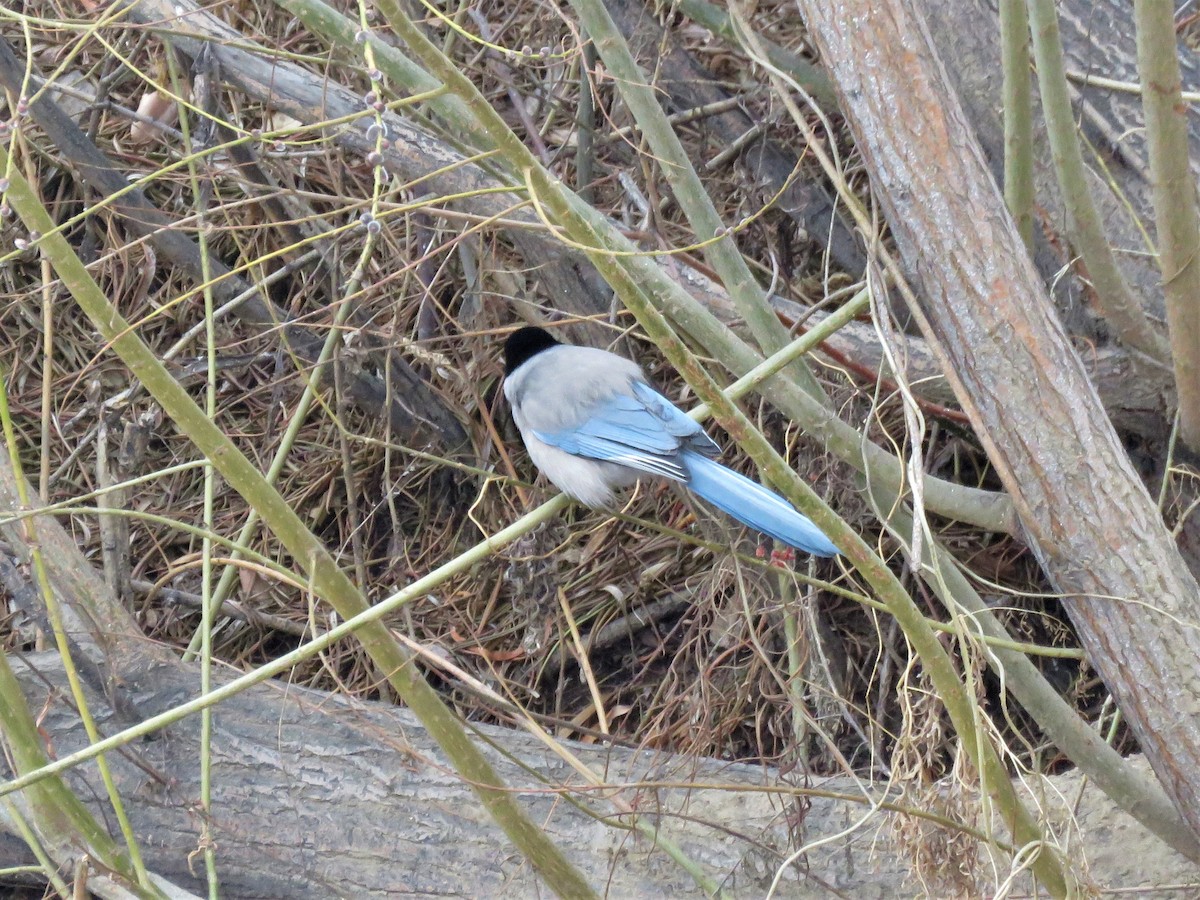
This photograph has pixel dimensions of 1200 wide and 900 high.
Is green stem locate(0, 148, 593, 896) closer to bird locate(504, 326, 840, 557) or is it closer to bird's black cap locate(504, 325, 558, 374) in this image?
bird locate(504, 326, 840, 557)

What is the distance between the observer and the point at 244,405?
4375 mm

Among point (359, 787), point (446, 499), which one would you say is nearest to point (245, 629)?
point (446, 499)

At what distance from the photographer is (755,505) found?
2.62m

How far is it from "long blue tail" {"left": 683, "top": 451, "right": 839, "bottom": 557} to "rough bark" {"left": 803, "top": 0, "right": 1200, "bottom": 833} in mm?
419

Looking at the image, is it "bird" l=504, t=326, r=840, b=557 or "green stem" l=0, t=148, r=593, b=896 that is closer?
"green stem" l=0, t=148, r=593, b=896

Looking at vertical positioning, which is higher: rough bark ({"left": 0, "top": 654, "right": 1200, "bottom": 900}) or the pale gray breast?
the pale gray breast

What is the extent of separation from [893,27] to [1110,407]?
48.3 inches

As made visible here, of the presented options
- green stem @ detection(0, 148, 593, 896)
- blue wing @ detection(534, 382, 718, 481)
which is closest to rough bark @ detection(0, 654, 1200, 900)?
green stem @ detection(0, 148, 593, 896)

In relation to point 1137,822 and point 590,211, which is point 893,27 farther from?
point 1137,822

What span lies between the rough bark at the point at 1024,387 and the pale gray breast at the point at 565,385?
1063 millimetres

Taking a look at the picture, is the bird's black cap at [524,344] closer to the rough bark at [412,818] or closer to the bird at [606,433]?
the bird at [606,433]

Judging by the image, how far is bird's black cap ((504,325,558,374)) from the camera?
353cm

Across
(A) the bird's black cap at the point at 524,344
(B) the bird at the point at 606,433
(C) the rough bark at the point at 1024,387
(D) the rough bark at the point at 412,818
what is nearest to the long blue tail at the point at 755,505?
(B) the bird at the point at 606,433

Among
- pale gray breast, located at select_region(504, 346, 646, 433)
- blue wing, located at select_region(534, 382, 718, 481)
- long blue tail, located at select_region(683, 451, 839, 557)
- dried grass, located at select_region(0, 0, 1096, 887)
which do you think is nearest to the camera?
long blue tail, located at select_region(683, 451, 839, 557)
